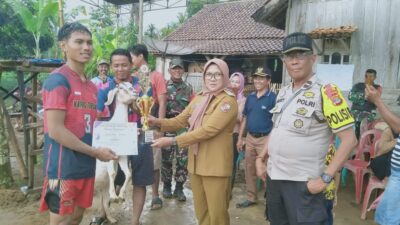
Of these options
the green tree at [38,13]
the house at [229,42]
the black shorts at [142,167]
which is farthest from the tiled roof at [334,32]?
the green tree at [38,13]

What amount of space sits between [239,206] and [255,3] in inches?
676

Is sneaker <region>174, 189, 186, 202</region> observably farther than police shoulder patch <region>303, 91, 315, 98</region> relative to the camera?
Yes

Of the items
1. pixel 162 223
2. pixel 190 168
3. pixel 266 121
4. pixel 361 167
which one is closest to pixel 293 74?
pixel 190 168

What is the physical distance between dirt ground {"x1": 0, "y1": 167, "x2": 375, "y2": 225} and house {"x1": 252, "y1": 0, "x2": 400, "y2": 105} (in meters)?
2.37

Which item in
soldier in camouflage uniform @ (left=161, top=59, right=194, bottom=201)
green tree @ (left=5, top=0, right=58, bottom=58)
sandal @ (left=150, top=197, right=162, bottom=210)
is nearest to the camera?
sandal @ (left=150, top=197, right=162, bottom=210)

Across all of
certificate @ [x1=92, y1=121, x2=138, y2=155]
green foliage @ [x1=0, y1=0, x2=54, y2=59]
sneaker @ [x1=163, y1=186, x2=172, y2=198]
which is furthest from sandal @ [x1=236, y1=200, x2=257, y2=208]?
green foliage @ [x1=0, y1=0, x2=54, y2=59]

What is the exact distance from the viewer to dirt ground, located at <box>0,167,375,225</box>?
3877 mm

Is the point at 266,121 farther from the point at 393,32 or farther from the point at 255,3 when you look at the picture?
the point at 255,3

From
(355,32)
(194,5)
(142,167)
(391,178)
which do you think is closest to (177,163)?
(142,167)

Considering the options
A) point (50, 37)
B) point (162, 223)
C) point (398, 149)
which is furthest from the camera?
point (50, 37)

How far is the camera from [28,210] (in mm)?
4074

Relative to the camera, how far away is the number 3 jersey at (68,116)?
215cm

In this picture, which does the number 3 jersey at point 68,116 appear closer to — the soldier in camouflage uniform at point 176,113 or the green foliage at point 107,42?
the soldier in camouflage uniform at point 176,113

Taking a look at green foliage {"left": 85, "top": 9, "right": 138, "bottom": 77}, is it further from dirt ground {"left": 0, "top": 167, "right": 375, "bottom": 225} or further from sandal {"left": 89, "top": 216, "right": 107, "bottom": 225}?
sandal {"left": 89, "top": 216, "right": 107, "bottom": 225}
